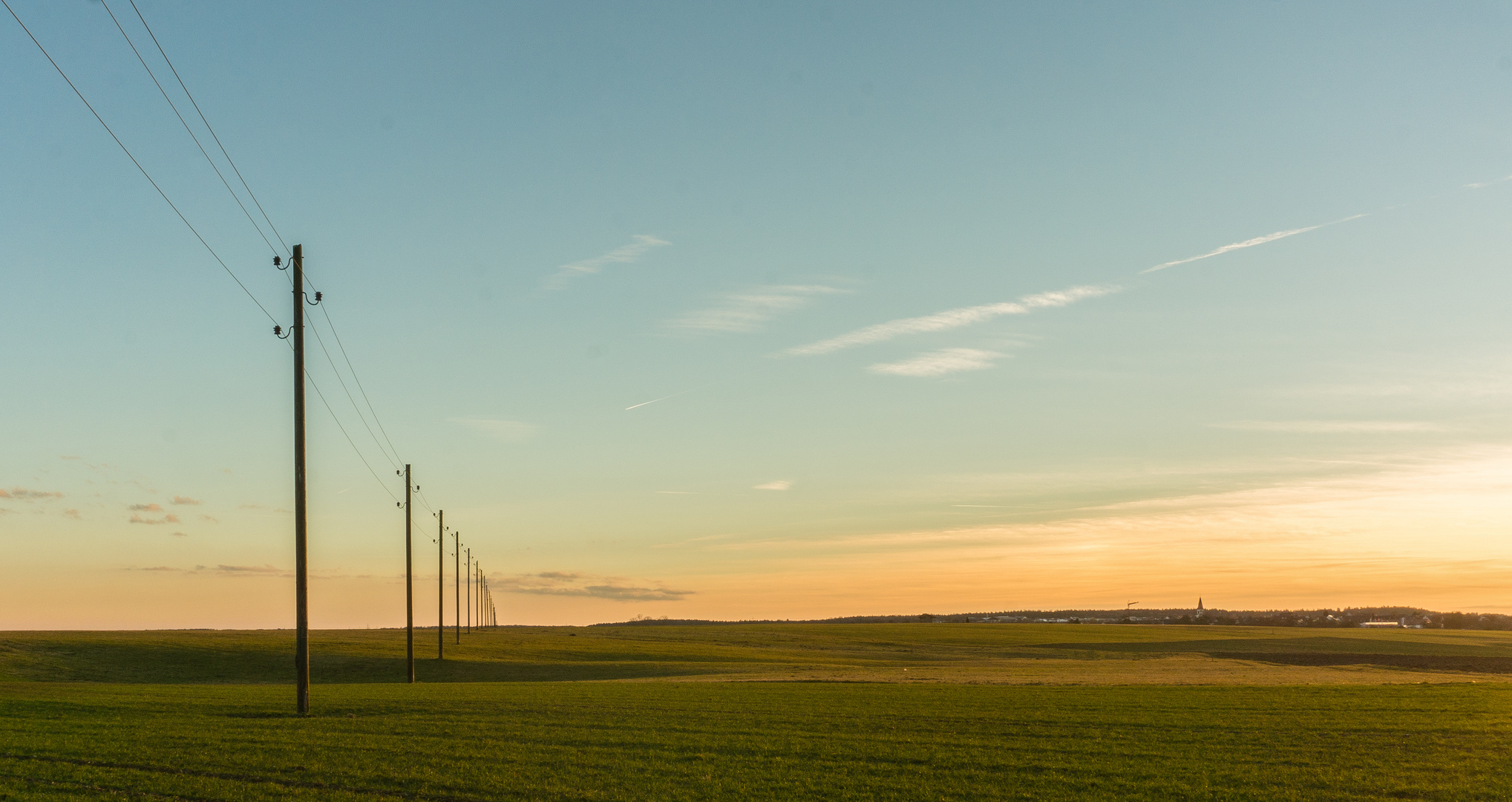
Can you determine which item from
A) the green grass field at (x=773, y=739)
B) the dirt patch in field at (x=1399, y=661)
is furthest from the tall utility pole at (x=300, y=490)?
the dirt patch in field at (x=1399, y=661)

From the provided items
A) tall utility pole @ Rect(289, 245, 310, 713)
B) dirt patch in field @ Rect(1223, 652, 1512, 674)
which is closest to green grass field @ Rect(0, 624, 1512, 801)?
tall utility pole @ Rect(289, 245, 310, 713)

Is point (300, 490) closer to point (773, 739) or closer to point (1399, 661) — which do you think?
point (773, 739)

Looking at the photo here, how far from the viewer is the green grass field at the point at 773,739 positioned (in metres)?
20.9

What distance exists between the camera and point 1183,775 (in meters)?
23.0

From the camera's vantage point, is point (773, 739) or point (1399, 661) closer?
point (773, 739)

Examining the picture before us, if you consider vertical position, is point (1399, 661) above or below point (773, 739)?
below

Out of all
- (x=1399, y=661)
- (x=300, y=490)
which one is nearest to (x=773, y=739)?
(x=300, y=490)

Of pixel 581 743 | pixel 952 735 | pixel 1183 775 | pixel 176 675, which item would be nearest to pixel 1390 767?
pixel 1183 775

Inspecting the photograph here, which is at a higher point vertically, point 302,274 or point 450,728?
point 302,274

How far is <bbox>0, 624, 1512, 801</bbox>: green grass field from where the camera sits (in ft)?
68.7

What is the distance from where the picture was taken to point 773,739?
95.3ft

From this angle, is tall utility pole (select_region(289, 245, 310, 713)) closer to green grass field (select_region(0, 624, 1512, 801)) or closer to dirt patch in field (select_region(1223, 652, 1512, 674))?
green grass field (select_region(0, 624, 1512, 801))

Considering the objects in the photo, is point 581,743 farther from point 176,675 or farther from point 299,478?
point 176,675

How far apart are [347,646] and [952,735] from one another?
82063 millimetres
